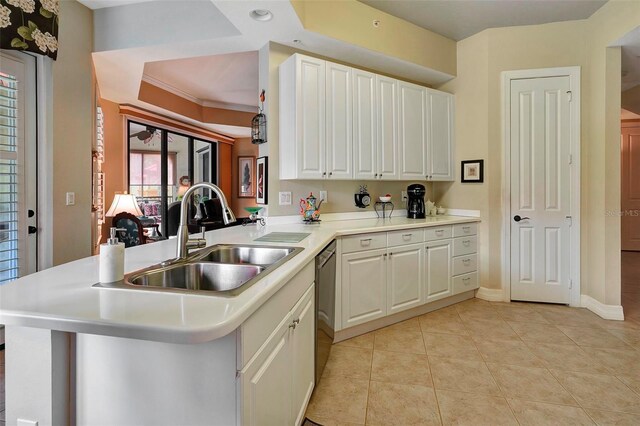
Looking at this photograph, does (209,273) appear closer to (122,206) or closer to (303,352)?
(303,352)

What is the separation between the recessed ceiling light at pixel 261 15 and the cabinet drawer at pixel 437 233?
86.5 inches

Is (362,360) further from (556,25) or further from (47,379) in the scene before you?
(556,25)

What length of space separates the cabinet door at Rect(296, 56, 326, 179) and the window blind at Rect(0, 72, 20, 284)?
2.17 m

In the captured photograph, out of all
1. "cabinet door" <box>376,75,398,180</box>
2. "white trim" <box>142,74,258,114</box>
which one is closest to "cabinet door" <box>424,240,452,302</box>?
"cabinet door" <box>376,75,398,180</box>

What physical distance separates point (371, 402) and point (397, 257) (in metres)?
1.29

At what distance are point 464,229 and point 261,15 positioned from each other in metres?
2.70

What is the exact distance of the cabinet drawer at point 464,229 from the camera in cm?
342

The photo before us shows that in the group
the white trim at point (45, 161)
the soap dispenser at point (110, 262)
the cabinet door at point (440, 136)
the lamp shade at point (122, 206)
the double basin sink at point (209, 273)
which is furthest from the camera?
the lamp shade at point (122, 206)

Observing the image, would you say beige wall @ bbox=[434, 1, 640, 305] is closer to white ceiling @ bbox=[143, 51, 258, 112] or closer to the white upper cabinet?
the white upper cabinet

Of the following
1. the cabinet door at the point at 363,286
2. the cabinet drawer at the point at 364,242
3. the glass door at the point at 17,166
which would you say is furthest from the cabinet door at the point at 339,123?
the glass door at the point at 17,166

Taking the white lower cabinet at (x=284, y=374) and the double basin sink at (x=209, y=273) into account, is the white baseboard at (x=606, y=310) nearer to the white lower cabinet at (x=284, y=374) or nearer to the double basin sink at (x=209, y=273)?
the white lower cabinet at (x=284, y=374)

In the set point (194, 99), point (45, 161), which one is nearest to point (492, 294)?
point (45, 161)

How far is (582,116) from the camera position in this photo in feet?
10.9

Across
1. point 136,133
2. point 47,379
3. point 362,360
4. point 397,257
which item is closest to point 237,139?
point 136,133
